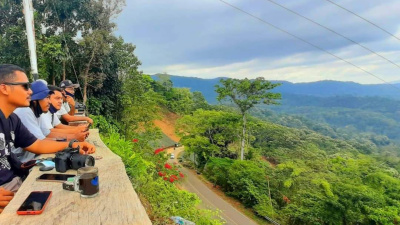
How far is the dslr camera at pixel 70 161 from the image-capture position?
1.80 metres

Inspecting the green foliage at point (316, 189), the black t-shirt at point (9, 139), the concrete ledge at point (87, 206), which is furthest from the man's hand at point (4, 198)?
the green foliage at point (316, 189)

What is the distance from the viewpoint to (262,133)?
32500mm

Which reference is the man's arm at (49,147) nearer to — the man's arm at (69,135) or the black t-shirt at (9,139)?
the black t-shirt at (9,139)

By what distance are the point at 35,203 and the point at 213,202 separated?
54.7 ft

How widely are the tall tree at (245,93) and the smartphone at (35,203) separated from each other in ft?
62.7

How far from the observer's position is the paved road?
15031mm

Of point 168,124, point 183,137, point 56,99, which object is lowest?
point 168,124

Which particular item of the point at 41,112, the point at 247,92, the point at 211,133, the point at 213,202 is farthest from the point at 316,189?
the point at 41,112

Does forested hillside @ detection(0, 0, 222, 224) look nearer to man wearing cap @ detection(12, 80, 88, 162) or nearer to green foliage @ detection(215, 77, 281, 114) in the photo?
man wearing cap @ detection(12, 80, 88, 162)

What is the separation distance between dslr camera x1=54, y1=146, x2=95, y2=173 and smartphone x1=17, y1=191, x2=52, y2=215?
39 cm

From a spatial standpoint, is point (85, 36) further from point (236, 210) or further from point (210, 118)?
point (236, 210)

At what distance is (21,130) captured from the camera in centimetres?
211

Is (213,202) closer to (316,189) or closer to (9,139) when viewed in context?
(316,189)

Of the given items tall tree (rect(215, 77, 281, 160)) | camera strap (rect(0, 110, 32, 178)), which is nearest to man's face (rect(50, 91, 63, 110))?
camera strap (rect(0, 110, 32, 178))
